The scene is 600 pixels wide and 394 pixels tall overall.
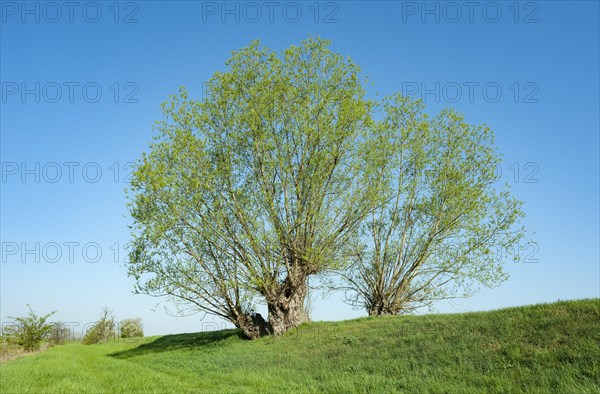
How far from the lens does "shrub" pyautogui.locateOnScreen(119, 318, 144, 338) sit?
198ft

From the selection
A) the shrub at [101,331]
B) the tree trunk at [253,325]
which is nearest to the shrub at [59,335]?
the shrub at [101,331]

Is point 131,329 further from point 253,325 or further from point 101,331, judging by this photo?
point 253,325

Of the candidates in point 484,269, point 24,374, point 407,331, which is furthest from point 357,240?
point 24,374

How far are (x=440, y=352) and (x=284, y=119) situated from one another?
632 inches

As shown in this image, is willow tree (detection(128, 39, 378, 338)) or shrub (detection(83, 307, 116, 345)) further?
shrub (detection(83, 307, 116, 345))

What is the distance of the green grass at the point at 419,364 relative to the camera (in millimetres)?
11523

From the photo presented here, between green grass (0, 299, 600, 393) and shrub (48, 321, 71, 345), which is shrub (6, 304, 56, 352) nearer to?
shrub (48, 321, 71, 345)

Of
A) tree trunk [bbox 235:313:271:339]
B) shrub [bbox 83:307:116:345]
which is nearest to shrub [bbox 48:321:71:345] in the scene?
shrub [bbox 83:307:116:345]

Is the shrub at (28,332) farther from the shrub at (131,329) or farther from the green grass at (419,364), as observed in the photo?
the green grass at (419,364)

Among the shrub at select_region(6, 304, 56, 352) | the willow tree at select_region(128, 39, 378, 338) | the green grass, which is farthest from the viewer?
the shrub at select_region(6, 304, 56, 352)

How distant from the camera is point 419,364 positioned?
13969mm

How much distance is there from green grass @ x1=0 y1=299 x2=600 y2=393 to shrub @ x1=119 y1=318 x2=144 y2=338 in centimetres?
4469

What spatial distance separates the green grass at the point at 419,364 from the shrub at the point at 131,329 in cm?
A: 4469

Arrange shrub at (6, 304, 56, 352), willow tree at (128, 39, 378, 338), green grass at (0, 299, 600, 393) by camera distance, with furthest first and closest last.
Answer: shrub at (6, 304, 56, 352) → willow tree at (128, 39, 378, 338) → green grass at (0, 299, 600, 393)
